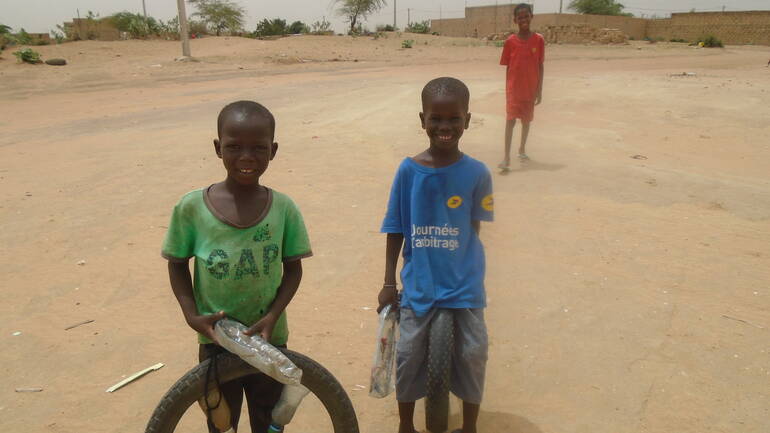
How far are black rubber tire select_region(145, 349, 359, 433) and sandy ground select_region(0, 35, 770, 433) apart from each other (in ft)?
2.12

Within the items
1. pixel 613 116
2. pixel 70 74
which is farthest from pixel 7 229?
pixel 70 74

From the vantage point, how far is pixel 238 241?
5.80 ft

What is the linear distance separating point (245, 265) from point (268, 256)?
3.1 inches

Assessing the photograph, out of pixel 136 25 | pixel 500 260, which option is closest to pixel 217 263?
pixel 500 260

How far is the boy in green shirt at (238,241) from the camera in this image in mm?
1759

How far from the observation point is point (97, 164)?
6648 mm

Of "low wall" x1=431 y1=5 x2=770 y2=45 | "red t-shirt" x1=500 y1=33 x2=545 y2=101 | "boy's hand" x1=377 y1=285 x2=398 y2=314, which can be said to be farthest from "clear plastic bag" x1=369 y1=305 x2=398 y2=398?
"low wall" x1=431 y1=5 x2=770 y2=45

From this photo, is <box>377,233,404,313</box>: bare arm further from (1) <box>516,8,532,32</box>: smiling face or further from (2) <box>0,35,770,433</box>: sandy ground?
(1) <box>516,8,532,32</box>: smiling face

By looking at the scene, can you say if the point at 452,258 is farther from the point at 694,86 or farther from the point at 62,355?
the point at 694,86

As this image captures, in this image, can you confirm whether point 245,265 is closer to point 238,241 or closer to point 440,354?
point 238,241

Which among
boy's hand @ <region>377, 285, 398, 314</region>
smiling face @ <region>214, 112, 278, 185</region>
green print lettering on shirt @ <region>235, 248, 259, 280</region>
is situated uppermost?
smiling face @ <region>214, 112, 278, 185</region>

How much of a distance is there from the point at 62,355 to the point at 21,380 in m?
0.24

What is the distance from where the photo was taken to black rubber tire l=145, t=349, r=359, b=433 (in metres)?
1.75

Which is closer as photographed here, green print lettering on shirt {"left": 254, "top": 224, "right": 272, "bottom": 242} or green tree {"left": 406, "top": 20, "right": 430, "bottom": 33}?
green print lettering on shirt {"left": 254, "top": 224, "right": 272, "bottom": 242}
